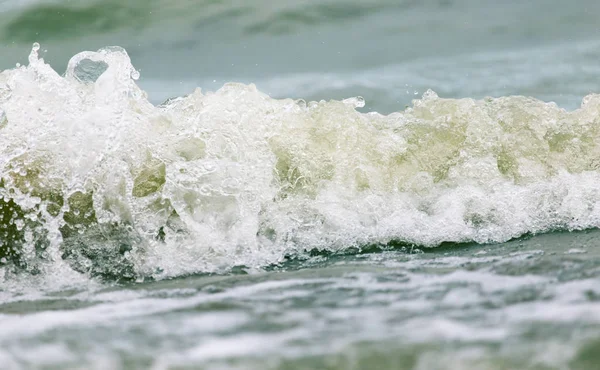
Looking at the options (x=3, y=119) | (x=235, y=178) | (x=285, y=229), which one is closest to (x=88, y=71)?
(x=3, y=119)

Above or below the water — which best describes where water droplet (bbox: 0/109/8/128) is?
above

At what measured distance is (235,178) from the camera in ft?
9.86

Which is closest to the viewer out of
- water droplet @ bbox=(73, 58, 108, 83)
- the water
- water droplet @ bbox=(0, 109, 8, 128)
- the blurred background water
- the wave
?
the water

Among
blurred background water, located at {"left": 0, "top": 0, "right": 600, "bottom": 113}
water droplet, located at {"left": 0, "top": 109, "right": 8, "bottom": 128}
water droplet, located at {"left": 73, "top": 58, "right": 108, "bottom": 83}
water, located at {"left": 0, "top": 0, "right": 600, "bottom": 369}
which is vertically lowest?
water, located at {"left": 0, "top": 0, "right": 600, "bottom": 369}

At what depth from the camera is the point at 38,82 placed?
10.2 feet

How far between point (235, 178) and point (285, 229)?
0.87 ft

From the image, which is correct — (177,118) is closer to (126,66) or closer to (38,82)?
(126,66)

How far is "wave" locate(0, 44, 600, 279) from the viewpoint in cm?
282

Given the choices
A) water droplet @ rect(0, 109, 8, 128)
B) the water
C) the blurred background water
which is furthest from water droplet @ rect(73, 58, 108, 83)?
the blurred background water

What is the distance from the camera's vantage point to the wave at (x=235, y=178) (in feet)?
9.24

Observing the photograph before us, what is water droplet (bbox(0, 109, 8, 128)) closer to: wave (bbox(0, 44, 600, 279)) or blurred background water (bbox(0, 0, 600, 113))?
wave (bbox(0, 44, 600, 279))

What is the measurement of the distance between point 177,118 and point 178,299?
1.42m

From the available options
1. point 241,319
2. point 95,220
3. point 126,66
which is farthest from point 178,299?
point 126,66

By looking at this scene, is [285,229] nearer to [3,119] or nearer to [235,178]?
[235,178]
